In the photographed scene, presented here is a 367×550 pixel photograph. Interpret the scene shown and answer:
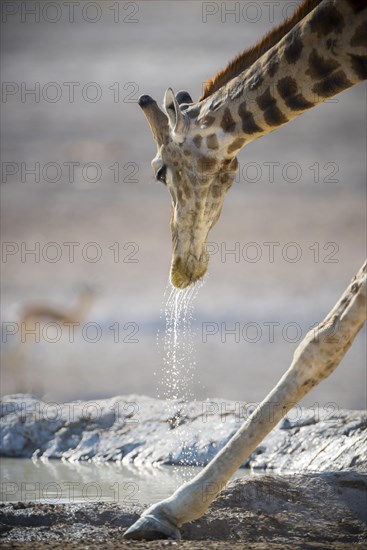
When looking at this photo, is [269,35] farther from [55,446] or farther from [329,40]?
[55,446]

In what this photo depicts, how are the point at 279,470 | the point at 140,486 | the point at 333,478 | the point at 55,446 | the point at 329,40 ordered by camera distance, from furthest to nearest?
the point at 55,446 < the point at 279,470 < the point at 140,486 < the point at 333,478 < the point at 329,40

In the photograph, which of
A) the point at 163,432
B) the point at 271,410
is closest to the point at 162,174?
the point at 271,410

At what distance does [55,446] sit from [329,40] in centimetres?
285

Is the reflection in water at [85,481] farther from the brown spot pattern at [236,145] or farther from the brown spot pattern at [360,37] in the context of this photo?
the brown spot pattern at [360,37]

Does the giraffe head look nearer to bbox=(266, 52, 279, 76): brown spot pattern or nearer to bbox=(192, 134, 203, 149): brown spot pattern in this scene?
bbox=(192, 134, 203, 149): brown spot pattern

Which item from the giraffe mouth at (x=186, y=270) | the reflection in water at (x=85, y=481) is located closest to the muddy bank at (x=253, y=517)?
the reflection in water at (x=85, y=481)

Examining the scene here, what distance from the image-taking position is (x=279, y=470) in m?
4.45

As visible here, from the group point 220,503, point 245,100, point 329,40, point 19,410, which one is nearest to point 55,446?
point 19,410

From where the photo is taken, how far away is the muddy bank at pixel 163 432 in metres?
4.45

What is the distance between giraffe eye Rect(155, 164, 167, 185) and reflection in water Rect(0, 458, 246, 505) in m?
1.15

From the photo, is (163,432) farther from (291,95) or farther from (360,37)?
(360,37)

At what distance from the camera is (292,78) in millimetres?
3094

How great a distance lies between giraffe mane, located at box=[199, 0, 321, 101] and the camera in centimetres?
320

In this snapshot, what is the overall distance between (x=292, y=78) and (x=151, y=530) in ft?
4.81
